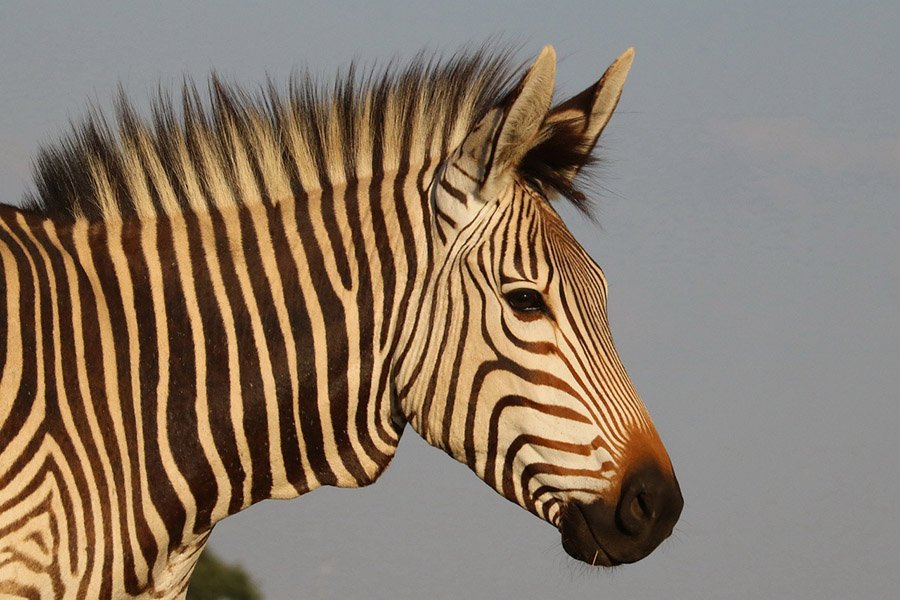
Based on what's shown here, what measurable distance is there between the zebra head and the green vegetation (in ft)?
136

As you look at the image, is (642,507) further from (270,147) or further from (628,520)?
(270,147)

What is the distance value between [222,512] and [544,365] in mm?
1768

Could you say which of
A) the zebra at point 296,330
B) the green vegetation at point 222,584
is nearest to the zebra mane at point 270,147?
the zebra at point 296,330

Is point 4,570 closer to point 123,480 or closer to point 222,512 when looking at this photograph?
point 123,480

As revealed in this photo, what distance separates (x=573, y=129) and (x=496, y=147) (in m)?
0.78

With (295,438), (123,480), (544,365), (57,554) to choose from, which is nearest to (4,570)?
(57,554)

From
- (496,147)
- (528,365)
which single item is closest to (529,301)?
(528,365)

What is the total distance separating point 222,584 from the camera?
153 ft

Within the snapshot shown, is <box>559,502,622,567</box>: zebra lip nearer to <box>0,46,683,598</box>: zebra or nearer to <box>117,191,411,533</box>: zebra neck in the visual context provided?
<box>0,46,683,598</box>: zebra

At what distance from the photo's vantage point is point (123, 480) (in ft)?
18.7

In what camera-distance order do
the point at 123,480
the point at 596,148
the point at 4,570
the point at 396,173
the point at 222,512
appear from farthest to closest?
the point at 596,148, the point at 396,173, the point at 222,512, the point at 123,480, the point at 4,570

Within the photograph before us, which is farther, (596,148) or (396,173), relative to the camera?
(596,148)

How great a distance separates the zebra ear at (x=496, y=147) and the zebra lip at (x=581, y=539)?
5.10ft

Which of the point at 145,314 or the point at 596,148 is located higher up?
the point at 596,148
